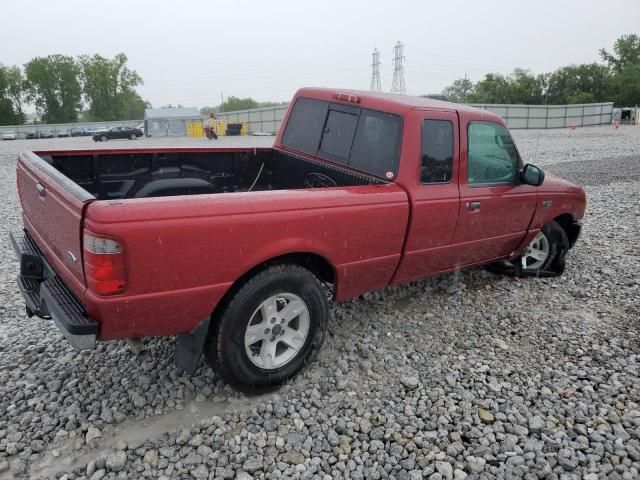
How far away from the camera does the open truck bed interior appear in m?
4.29

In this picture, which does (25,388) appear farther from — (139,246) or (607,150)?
(607,150)

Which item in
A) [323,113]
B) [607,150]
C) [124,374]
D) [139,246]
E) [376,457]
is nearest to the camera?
[139,246]

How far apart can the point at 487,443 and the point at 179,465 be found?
1.78 m

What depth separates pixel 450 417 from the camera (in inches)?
123

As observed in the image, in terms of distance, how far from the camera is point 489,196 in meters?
4.29

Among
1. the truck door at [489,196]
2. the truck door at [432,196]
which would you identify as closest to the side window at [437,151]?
the truck door at [432,196]

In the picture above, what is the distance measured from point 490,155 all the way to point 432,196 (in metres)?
0.98

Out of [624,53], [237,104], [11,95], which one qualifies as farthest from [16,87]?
[624,53]

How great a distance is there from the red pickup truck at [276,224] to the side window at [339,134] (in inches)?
0.6

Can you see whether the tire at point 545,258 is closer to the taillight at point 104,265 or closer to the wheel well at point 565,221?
the wheel well at point 565,221

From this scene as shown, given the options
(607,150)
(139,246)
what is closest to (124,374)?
(139,246)

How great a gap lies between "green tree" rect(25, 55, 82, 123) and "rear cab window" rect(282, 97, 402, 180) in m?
99.6

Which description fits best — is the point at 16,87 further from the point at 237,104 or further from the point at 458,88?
the point at 458,88

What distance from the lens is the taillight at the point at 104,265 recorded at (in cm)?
248
